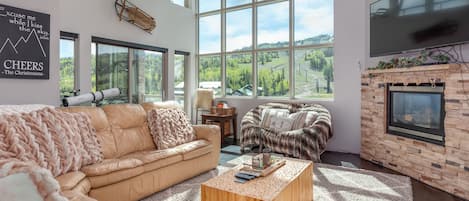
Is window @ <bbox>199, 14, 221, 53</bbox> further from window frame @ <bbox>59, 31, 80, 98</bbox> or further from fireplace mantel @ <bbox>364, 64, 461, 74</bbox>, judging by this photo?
fireplace mantel @ <bbox>364, 64, 461, 74</bbox>

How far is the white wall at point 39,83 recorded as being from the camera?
9.10 ft

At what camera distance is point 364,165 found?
4.02 m

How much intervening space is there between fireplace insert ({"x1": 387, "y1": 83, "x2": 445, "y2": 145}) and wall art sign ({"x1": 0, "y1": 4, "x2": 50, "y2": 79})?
4304 millimetres

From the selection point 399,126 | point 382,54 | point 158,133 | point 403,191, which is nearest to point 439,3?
point 382,54

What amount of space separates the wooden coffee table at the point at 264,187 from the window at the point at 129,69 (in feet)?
10.7

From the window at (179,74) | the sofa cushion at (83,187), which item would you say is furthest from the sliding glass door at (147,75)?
the sofa cushion at (83,187)

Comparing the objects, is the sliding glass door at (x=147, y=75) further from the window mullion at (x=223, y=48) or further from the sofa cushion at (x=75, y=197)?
the sofa cushion at (x=75, y=197)

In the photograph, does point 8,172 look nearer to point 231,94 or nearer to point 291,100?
point 291,100

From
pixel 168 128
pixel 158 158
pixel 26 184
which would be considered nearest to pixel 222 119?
pixel 168 128

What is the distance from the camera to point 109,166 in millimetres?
2541

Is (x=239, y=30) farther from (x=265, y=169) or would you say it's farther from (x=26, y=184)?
(x=26, y=184)

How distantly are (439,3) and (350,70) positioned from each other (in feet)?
5.40

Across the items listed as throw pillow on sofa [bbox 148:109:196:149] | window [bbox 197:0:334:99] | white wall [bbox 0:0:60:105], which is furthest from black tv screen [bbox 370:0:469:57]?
white wall [bbox 0:0:60:105]

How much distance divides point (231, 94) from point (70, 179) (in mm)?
4290
